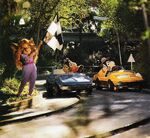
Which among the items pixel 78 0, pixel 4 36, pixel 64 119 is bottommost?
pixel 64 119

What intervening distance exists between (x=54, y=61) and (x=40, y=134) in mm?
44868

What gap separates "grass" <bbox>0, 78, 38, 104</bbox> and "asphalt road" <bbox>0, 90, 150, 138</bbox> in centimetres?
163

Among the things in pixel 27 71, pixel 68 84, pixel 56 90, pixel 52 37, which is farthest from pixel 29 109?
pixel 56 90

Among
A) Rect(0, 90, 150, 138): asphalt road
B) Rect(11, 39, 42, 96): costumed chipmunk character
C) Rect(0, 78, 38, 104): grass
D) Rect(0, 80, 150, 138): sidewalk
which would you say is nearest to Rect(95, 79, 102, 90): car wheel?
Rect(0, 78, 38, 104): grass

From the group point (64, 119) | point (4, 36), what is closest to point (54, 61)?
point (4, 36)

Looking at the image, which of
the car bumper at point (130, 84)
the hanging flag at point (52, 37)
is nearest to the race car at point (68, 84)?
the car bumper at point (130, 84)

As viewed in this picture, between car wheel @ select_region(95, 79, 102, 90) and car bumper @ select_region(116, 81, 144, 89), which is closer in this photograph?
car bumper @ select_region(116, 81, 144, 89)

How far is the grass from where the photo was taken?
15.4 metres

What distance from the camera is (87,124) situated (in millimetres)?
12414

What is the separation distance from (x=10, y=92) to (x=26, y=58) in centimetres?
151

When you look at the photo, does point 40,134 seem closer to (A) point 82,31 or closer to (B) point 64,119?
(B) point 64,119

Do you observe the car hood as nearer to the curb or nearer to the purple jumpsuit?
the purple jumpsuit

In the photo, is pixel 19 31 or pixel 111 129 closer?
pixel 111 129

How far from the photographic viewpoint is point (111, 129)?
1144cm
